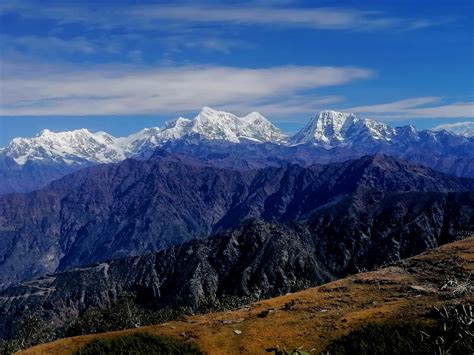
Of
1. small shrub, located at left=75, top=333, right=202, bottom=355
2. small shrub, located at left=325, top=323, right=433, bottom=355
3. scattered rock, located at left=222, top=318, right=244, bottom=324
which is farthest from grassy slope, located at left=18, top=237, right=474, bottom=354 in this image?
small shrub, located at left=325, top=323, right=433, bottom=355

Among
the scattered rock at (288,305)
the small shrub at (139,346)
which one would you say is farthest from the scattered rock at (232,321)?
the small shrub at (139,346)

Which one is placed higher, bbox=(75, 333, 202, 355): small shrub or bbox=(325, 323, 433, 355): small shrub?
bbox=(325, 323, 433, 355): small shrub

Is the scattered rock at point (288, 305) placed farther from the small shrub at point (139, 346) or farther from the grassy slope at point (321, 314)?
the small shrub at point (139, 346)

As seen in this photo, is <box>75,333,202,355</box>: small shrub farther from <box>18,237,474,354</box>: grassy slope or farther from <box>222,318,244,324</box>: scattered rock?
<box>222,318,244,324</box>: scattered rock

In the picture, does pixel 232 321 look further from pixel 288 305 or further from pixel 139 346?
pixel 139 346

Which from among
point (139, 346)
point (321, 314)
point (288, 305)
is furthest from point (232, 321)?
point (139, 346)
